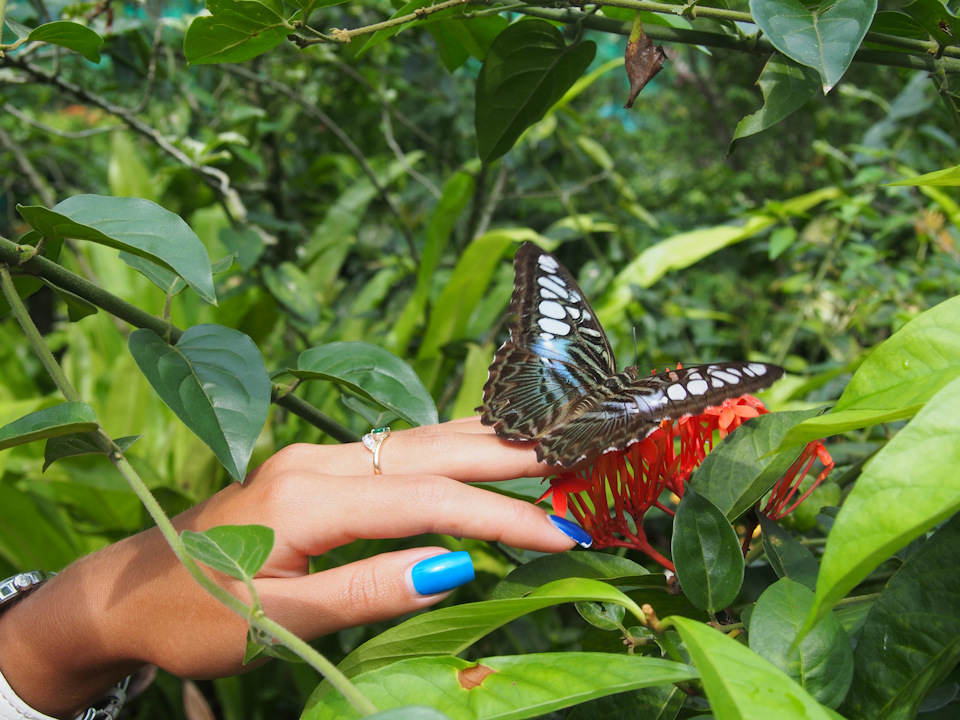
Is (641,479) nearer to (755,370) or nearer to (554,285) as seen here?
(755,370)

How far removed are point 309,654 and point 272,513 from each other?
0.23m

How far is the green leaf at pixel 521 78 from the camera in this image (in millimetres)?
714

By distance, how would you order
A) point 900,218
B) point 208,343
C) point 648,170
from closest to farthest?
point 208,343 → point 900,218 → point 648,170

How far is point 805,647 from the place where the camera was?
1.42 ft

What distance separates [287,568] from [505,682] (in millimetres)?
240

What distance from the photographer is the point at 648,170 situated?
13.2ft

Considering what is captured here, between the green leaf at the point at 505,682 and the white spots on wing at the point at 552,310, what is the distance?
0.48 metres

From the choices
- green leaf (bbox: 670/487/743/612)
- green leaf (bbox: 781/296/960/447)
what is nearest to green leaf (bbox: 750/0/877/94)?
green leaf (bbox: 781/296/960/447)

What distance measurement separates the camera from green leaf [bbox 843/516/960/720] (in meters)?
0.41

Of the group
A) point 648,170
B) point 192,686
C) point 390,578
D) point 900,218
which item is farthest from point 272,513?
point 648,170

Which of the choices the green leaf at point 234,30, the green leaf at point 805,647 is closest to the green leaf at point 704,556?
the green leaf at point 805,647

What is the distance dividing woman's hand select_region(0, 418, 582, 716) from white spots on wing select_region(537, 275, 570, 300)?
22cm

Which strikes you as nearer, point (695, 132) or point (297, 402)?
point (297, 402)

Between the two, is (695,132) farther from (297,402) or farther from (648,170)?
(297,402)
